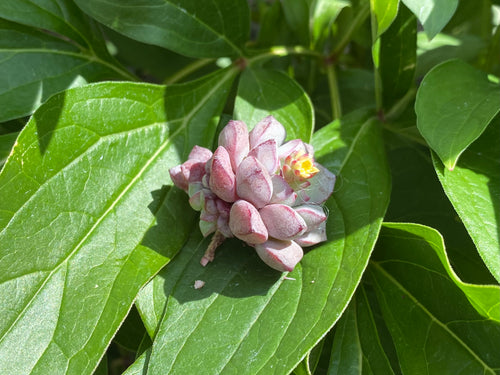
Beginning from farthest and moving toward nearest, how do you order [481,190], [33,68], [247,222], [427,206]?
1. [427,206]
2. [33,68]
3. [481,190]
4. [247,222]

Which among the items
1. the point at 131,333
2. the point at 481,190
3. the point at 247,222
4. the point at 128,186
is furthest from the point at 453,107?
the point at 131,333

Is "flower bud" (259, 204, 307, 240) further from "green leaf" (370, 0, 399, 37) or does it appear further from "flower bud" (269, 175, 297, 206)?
"green leaf" (370, 0, 399, 37)

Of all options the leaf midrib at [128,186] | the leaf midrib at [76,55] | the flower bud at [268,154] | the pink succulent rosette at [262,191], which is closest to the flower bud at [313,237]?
the pink succulent rosette at [262,191]

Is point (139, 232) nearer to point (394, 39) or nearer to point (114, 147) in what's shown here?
point (114, 147)

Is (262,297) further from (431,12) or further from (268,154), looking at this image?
(431,12)

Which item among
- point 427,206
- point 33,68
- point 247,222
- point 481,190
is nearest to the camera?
point 247,222

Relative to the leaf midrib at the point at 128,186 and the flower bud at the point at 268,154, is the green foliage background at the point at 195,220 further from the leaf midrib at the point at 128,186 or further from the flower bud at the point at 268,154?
the flower bud at the point at 268,154
